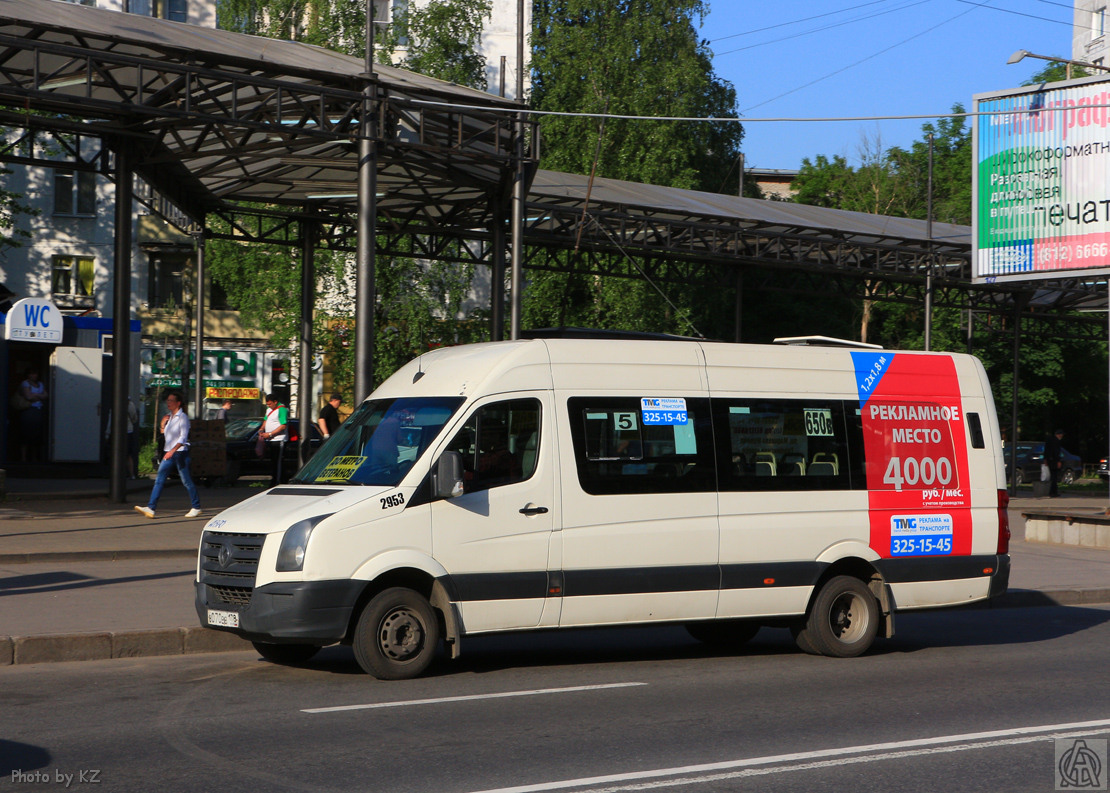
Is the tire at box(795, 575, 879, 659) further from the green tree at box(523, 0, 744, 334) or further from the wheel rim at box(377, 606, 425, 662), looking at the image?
the green tree at box(523, 0, 744, 334)

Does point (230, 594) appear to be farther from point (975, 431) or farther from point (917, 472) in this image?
point (975, 431)

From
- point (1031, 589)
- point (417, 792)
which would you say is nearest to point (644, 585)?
point (417, 792)

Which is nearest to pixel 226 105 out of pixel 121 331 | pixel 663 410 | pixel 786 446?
pixel 121 331

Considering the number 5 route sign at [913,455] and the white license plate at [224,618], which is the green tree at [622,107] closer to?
the number 5 route sign at [913,455]

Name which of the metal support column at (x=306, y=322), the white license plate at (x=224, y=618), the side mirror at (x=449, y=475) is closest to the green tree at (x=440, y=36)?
the metal support column at (x=306, y=322)

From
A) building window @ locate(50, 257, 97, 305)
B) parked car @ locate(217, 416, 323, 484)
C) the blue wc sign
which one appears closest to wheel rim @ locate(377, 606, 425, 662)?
the blue wc sign

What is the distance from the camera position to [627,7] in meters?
48.3

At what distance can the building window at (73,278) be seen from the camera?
151 feet

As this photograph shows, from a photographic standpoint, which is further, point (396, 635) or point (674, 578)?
point (674, 578)

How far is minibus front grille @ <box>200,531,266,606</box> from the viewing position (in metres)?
8.22

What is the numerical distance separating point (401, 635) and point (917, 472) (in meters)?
4.62

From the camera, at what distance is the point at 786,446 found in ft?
32.1

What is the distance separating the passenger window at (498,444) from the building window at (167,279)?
41.5 meters

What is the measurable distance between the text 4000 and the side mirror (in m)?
3.83
